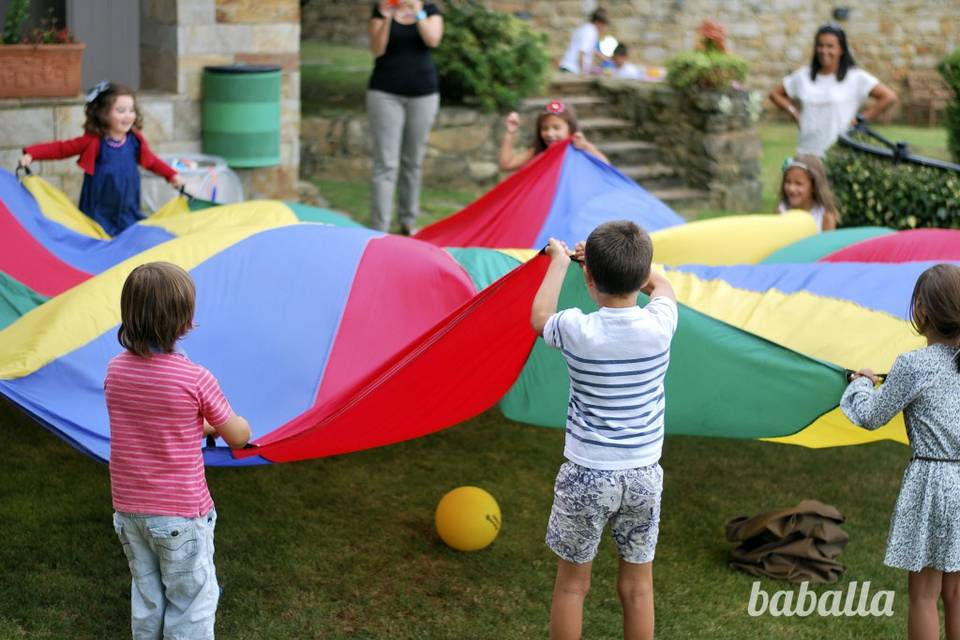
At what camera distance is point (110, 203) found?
506 centimetres

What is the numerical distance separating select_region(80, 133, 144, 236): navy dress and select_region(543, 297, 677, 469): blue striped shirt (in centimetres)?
275

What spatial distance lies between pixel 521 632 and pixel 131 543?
111 centimetres

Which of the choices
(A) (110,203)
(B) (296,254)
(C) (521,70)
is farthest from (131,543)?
(C) (521,70)

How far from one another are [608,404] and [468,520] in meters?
1.09

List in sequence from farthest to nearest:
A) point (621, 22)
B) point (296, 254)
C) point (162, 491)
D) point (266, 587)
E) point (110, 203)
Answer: point (621, 22), point (110, 203), point (296, 254), point (266, 587), point (162, 491)

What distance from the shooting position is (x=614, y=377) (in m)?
2.80

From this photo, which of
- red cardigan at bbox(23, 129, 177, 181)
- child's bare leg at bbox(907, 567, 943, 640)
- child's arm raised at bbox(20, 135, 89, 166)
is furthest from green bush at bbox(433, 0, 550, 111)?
child's bare leg at bbox(907, 567, 943, 640)

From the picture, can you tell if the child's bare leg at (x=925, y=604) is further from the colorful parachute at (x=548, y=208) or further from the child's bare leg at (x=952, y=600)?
the colorful parachute at (x=548, y=208)

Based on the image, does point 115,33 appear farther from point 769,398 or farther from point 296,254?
point 769,398

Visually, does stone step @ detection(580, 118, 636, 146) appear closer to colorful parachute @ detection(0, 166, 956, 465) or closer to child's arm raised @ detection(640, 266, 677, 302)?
colorful parachute @ detection(0, 166, 956, 465)

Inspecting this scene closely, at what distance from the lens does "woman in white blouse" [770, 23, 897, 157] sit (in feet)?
21.3

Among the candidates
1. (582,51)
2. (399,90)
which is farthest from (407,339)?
(582,51)

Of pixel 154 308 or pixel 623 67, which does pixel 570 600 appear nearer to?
pixel 154 308

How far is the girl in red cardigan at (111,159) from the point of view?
197 inches
